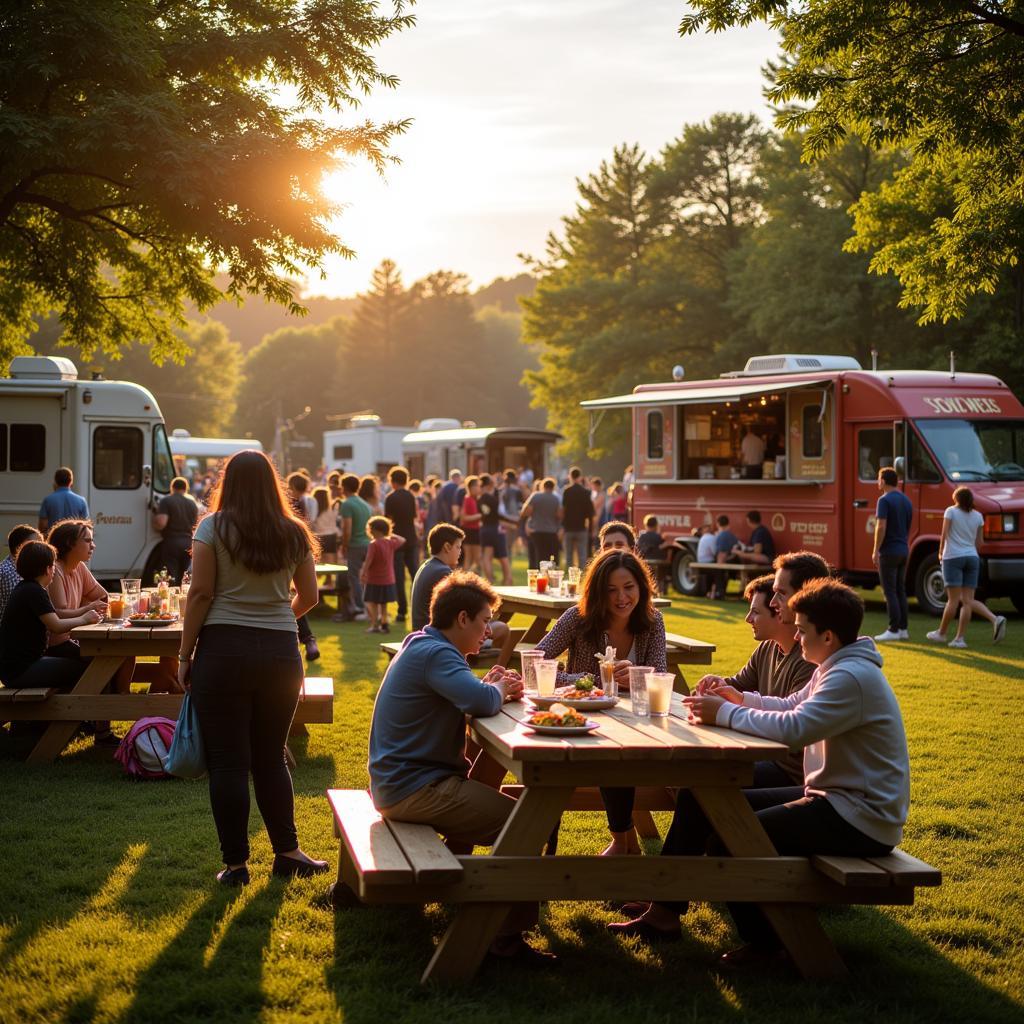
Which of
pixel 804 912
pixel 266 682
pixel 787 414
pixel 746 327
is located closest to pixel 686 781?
pixel 804 912

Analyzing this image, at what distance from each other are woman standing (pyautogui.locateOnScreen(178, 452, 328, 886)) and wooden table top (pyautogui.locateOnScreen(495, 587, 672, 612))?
5024 mm

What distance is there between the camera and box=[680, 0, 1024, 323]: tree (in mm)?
11094

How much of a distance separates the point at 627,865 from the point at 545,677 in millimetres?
917

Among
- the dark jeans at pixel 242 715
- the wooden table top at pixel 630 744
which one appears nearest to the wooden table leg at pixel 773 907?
the wooden table top at pixel 630 744

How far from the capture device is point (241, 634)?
18.7 ft

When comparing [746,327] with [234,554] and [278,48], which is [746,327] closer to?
[278,48]

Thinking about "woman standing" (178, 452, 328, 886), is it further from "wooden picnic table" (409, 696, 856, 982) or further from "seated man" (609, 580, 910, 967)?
"seated man" (609, 580, 910, 967)

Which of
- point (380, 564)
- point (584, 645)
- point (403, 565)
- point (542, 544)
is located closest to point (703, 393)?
point (542, 544)

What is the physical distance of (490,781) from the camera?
6.08m

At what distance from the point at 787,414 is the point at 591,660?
13.8 meters

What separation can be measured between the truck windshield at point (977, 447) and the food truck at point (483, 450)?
17.5 meters

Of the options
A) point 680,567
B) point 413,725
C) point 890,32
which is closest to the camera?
point 413,725

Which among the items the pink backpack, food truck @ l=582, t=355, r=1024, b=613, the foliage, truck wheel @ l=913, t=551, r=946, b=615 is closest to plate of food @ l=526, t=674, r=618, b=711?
the pink backpack

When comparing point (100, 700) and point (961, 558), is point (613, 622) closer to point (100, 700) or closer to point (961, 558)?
point (100, 700)
